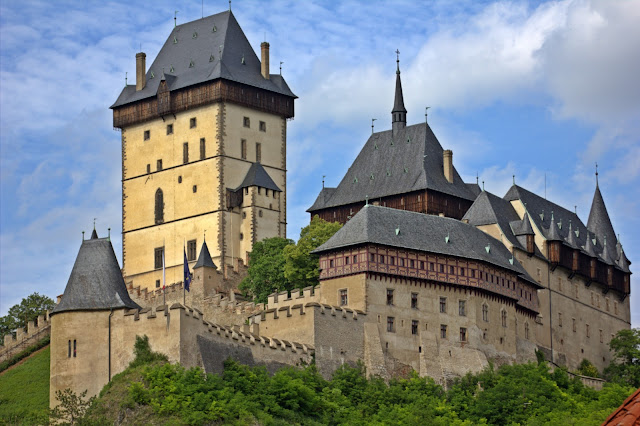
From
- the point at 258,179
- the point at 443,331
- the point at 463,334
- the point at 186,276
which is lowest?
the point at 463,334

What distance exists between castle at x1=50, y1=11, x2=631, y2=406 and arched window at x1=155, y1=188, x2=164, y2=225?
0.30ft

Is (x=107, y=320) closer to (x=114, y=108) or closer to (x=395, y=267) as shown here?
(x=395, y=267)

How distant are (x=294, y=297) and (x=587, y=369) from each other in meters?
22.6

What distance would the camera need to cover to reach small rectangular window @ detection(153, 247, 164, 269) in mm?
72312

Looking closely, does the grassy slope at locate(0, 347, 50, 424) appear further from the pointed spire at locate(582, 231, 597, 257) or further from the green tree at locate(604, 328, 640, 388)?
the pointed spire at locate(582, 231, 597, 257)

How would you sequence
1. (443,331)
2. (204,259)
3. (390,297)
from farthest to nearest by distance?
(204,259) → (443,331) → (390,297)

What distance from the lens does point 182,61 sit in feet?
247

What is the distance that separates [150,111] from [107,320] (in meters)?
30.2

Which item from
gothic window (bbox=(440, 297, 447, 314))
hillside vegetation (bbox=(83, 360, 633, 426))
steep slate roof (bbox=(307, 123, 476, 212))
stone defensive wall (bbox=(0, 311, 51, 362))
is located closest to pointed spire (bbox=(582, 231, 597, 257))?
steep slate roof (bbox=(307, 123, 476, 212))

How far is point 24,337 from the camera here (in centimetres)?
6141

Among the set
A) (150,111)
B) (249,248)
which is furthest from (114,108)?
(249,248)

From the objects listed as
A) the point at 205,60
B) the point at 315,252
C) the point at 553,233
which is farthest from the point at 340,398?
the point at 205,60

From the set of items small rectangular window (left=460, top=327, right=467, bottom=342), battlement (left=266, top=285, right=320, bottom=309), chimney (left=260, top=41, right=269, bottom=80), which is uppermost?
chimney (left=260, top=41, right=269, bottom=80)

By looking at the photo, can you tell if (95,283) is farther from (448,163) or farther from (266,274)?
(448,163)
